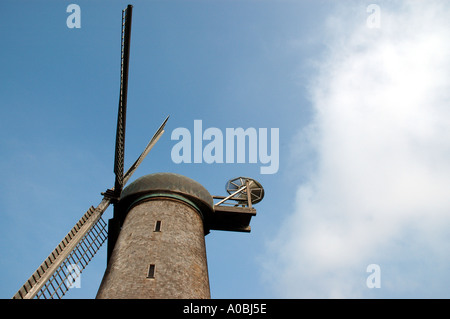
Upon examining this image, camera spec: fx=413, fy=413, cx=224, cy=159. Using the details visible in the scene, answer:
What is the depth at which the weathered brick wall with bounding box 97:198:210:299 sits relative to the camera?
36.7 feet

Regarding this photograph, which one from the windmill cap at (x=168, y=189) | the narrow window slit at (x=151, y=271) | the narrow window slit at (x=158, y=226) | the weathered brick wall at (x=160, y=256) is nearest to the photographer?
the weathered brick wall at (x=160, y=256)

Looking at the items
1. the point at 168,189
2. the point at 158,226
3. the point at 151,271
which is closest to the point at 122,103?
the point at 168,189

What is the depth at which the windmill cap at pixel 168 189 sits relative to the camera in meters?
14.2

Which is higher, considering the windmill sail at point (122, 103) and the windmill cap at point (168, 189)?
Result: the windmill sail at point (122, 103)

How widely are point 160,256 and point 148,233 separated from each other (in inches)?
40.3

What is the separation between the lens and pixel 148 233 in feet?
41.6

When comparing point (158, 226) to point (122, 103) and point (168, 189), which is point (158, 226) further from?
point (122, 103)

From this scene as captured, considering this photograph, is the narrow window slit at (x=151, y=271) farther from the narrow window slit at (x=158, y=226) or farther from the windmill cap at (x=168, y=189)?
the windmill cap at (x=168, y=189)

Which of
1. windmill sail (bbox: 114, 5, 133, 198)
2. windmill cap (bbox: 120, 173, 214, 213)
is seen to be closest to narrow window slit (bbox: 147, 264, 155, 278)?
windmill cap (bbox: 120, 173, 214, 213)

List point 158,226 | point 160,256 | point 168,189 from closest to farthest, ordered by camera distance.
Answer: point 160,256 < point 158,226 < point 168,189

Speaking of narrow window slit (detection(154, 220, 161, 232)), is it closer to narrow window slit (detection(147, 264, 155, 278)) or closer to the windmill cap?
the windmill cap

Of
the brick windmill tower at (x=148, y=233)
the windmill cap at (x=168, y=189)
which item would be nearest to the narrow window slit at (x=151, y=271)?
the brick windmill tower at (x=148, y=233)
